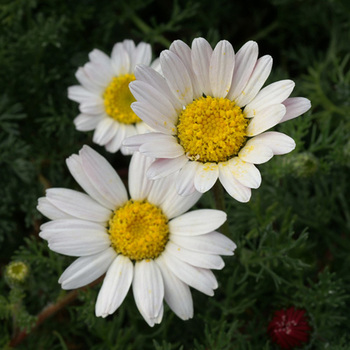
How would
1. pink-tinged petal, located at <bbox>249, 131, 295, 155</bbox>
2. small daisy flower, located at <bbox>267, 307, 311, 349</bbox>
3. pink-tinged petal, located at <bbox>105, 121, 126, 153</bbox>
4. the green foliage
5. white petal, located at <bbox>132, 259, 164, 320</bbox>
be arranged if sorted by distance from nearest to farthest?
pink-tinged petal, located at <bbox>249, 131, 295, 155</bbox> → white petal, located at <bbox>132, 259, 164, 320</bbox> → small daisy flower, located at <bbox>267, 307, 311, 349</bbox> → the green foliage → pink-tinged petal, located at <bbox>105, 121, 126, 153</bbox>

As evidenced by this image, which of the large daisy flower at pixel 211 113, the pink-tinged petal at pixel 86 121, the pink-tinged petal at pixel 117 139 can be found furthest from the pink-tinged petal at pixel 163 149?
the pink-tinged petal at pixel 86 121

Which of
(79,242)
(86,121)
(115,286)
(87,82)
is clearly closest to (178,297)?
(115,286)

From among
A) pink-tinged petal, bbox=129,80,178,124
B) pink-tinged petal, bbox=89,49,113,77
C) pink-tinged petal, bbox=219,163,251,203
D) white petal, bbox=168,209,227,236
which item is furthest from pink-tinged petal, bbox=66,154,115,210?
pink-tinged petal, bbox=89,49,113,77

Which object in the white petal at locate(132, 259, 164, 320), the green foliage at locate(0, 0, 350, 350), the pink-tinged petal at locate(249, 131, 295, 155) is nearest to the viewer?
the pink-tinged petal at locate(249, 131, 295, 155)

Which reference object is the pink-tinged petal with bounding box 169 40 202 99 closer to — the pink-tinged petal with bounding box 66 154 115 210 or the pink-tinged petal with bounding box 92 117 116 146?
the pink-tinged petal with bounding box 66 154 115 210

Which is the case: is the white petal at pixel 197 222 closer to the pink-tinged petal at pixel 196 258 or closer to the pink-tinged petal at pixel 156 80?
the pink-tinged petal at pixel 196 258

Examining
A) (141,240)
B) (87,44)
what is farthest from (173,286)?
(87,44)
